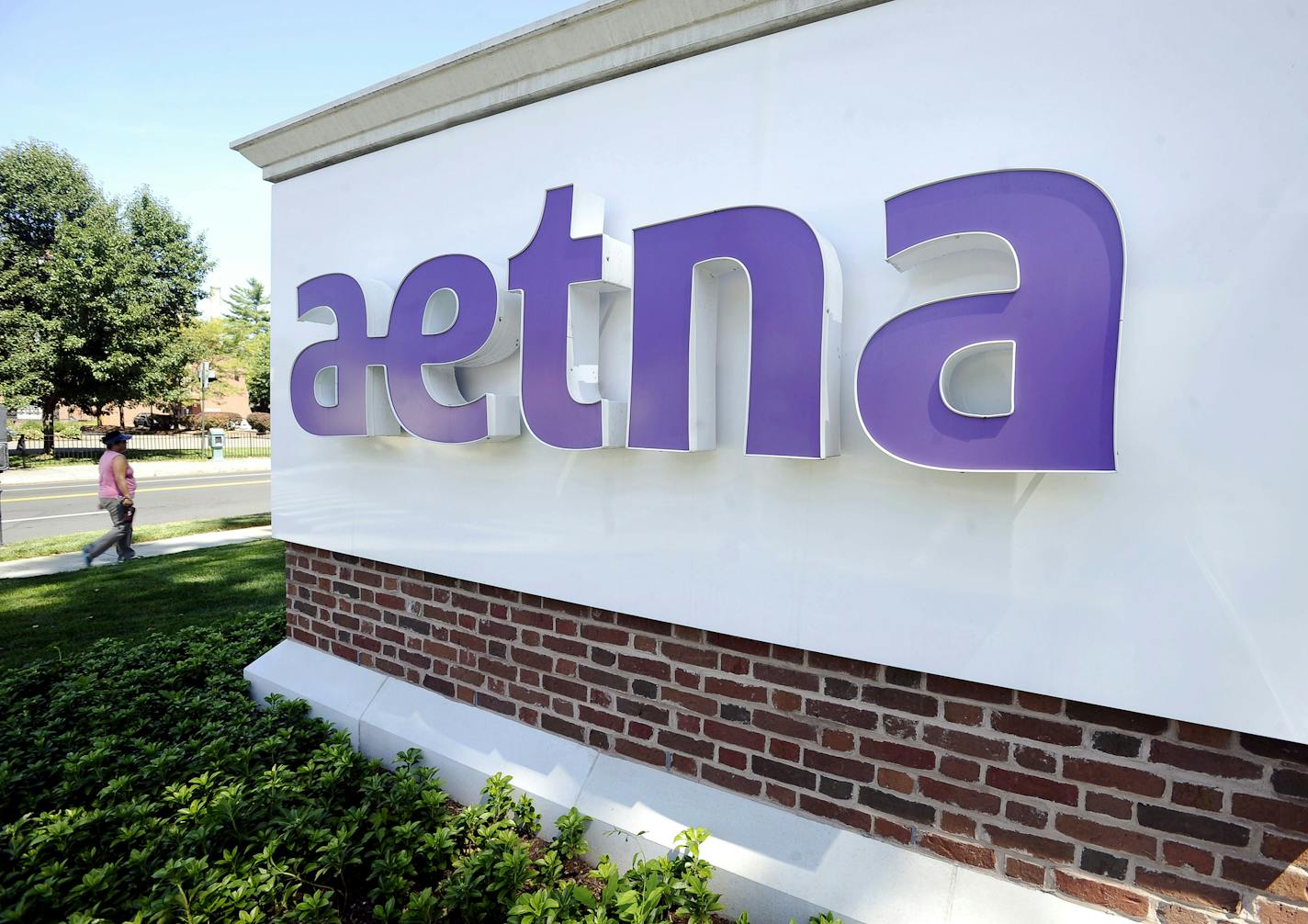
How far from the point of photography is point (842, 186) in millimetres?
2348

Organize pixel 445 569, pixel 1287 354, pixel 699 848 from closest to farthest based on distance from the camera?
pixel 1287 354, pixel 699 848, pixel 445 569

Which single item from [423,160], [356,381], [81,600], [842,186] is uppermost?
[423,160]

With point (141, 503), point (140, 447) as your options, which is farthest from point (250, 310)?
point (141, 503)

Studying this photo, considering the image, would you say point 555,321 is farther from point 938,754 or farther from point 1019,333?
point 938,754

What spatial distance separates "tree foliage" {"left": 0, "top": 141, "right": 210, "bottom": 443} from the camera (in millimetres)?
22312

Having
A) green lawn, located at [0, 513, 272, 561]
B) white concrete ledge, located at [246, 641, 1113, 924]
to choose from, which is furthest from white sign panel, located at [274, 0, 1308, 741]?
green lawn, located at [0, 513, 272, 561]

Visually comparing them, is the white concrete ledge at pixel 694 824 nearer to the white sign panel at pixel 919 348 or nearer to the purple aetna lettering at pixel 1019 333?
the white sign panel at pixel 919 348

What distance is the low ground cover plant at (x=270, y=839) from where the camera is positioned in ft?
7.62

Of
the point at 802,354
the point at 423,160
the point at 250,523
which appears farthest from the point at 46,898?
the point at 250,523

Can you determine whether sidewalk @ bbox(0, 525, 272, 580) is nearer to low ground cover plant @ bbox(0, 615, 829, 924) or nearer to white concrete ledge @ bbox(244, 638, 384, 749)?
white concrete ledge @ bbox(244, 638, 384, 749)

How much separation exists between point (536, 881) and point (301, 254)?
377cm

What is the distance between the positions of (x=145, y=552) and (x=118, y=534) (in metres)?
0.62

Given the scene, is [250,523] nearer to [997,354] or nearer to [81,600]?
[81,600]

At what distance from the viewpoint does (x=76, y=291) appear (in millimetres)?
22812
